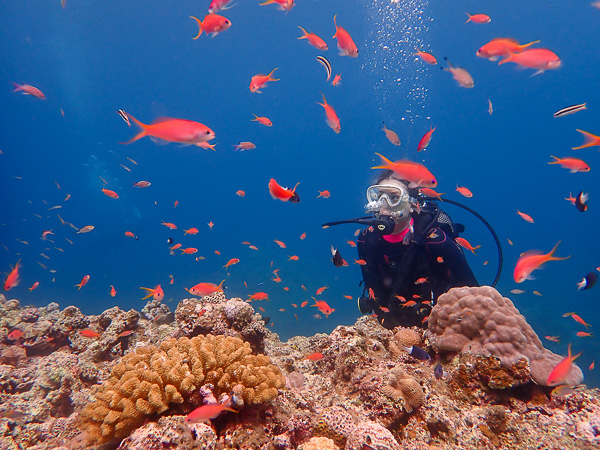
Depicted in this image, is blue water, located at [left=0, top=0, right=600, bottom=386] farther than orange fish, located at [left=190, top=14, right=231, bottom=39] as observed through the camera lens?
Yes

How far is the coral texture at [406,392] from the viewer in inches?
104

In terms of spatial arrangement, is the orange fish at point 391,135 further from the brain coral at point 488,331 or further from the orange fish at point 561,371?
the orange fish at point 561,371

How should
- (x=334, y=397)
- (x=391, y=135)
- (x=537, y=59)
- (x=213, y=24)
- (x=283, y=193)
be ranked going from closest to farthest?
(x=334, y=397)
(x=283, y=193)
(x=213, y=24)
(x=537, y=59)
(x=391, y=135)

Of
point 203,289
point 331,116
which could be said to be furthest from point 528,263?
point 203,289

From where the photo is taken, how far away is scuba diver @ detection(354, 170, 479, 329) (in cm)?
453

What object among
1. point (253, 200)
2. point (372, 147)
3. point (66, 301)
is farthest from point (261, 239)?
point (66, 301)

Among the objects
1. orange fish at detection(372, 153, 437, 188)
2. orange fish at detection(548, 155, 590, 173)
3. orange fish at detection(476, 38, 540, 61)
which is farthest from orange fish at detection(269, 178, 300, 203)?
orange fish at detection(548, 155, 590, 173)

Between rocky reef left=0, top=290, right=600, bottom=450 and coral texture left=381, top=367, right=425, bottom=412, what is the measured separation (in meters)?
0.01

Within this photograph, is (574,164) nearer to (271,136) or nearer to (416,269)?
(416,269)

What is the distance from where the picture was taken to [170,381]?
7.48 ft

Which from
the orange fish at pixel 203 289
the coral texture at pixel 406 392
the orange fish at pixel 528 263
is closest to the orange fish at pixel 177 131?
the orange fish at pixel 203 289

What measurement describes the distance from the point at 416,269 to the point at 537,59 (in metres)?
3.53

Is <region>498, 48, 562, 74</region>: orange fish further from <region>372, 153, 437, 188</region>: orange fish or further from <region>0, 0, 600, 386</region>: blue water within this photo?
<region>0, 0, 600, 386</region>: blue water

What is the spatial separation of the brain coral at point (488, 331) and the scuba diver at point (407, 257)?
35.3 inches
